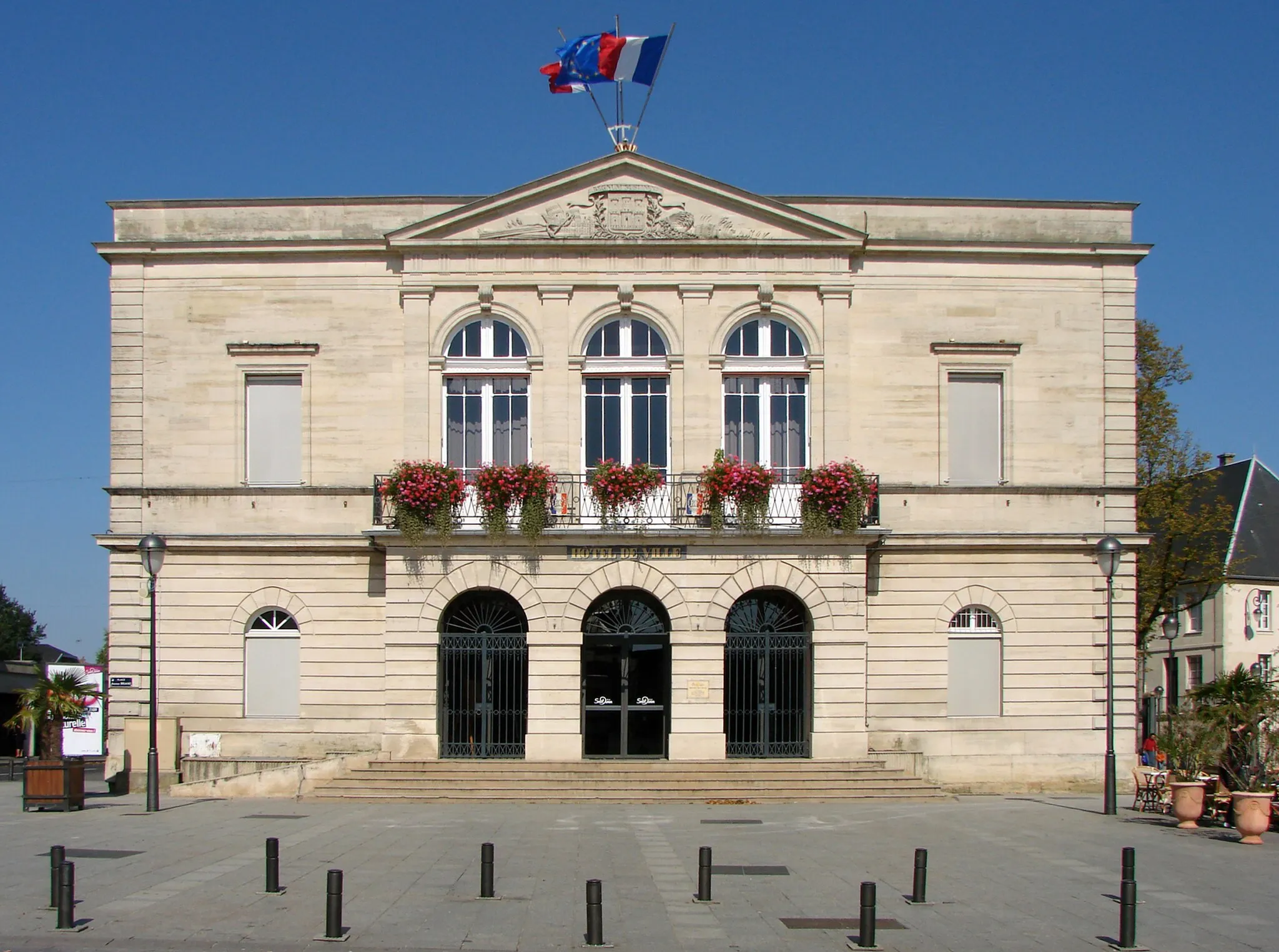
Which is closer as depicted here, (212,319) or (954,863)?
(954,863)

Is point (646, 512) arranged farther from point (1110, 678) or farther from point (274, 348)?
point (1110, 678)

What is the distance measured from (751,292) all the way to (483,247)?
5309mm

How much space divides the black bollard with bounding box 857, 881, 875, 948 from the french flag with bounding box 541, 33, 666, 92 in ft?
64.0

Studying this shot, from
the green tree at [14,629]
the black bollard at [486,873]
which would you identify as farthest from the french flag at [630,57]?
the green tree at [14,629]

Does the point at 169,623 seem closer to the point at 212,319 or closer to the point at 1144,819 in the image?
the point at 212,319

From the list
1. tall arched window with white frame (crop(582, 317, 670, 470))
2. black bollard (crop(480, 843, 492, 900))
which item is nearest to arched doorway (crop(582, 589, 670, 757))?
tall arched window with white frame (crop(582, 317, 670, 470))

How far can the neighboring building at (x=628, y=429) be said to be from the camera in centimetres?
2647

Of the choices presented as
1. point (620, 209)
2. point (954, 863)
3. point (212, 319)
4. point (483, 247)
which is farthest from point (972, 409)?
point (212, 319)

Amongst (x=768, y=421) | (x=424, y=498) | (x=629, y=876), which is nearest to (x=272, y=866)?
(x=629, y=876)

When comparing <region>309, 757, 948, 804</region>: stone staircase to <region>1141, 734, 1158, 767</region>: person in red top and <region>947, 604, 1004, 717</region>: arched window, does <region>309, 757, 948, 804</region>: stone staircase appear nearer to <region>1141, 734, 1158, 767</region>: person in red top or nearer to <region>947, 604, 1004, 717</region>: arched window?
<region>947, 604, 1004, 717</region>: arched window

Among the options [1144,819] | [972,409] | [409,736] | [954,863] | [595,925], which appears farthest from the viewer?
[972,409]

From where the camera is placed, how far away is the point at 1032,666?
1053 inches

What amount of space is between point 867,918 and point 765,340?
16.7 m

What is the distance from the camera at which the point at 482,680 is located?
26.3 meters
